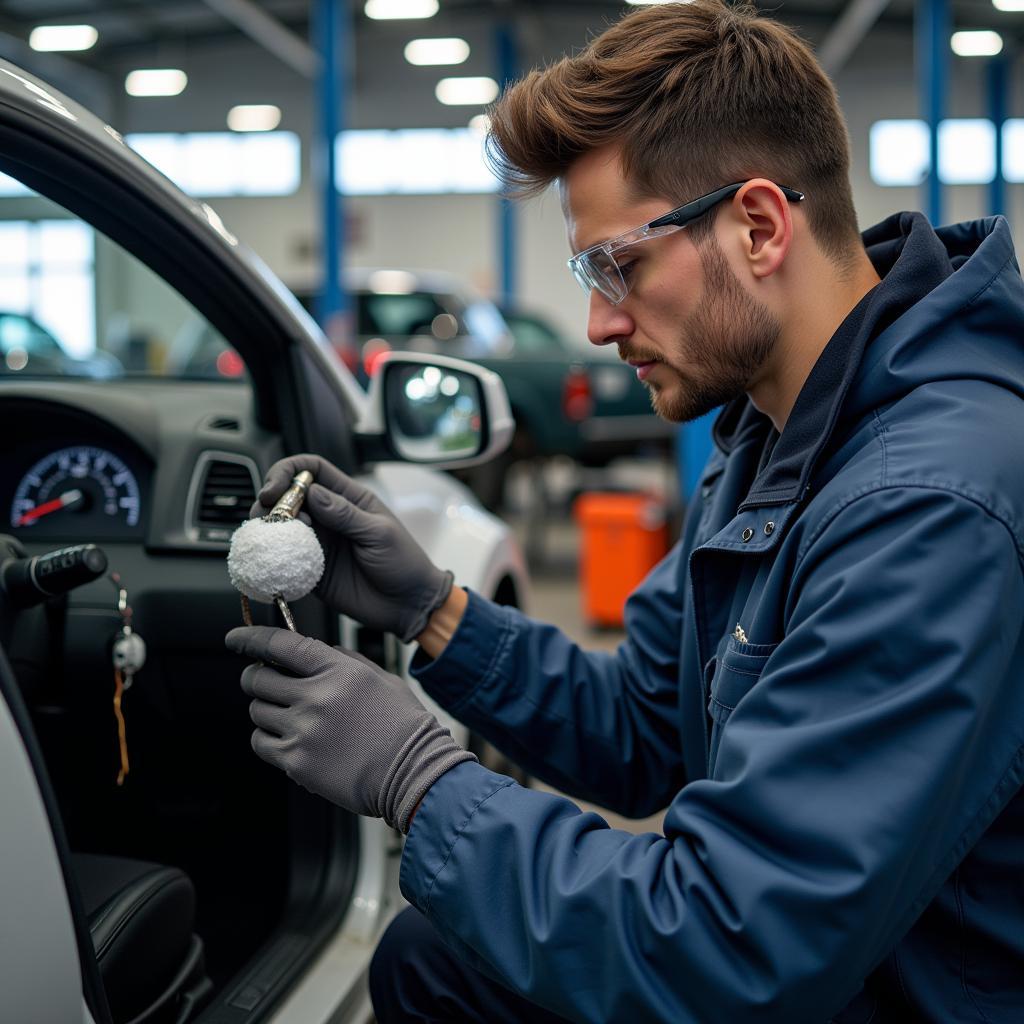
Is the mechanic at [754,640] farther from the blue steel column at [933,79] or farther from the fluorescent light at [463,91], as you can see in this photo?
the fluorescent light at [463,91]

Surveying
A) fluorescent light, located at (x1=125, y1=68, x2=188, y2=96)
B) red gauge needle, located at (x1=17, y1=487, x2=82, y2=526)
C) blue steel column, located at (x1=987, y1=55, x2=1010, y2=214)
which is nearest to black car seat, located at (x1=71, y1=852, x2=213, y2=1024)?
red gauge needle, located at (x1=17, y1=487, x2=82, y2=526)

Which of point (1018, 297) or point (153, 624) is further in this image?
point (153, 624)

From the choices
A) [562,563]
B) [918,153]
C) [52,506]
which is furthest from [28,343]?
[918,153]

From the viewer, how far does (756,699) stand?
1.10 m

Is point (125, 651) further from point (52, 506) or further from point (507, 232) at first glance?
point (507, 232)

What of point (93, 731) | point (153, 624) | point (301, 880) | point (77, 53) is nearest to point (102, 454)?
point (153, 624)

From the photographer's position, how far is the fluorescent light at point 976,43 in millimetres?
17500

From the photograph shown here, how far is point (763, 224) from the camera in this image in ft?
4.41

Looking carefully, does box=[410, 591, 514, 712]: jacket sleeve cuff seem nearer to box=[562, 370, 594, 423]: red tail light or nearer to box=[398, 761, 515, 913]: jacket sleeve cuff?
box=[398, 761, 515, 913]: jacket sleeve cuff

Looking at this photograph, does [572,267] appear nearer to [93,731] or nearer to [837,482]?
[837,482]

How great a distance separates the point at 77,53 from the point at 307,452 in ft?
66.1

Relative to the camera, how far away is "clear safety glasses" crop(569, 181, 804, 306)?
1.33 metres

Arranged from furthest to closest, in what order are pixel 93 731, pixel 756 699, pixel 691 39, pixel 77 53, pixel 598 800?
pixel 77 53 < pixel 93 731 < pixel 598 800 < pixel 691 39 < pixel 756 699

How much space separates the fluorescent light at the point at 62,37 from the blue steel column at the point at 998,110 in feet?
48.9
